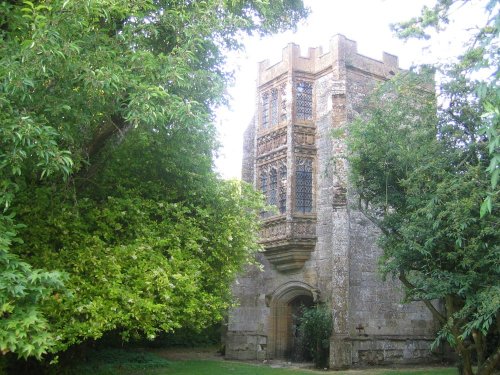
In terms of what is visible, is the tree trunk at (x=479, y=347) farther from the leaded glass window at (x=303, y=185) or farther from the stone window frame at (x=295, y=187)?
the leaded glass window at (x=303, y=185)

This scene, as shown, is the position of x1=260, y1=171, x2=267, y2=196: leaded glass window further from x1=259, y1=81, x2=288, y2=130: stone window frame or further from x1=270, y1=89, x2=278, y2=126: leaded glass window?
x1=270, y1=89, x2=278, y2=126: leaded glass window

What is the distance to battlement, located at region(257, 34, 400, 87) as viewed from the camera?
63.8 feet

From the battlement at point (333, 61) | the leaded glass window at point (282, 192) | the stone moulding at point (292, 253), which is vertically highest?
the battlement at point (333, 61)

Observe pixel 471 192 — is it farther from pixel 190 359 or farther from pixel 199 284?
pixel 190 359

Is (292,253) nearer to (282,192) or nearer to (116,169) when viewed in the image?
(282,192)

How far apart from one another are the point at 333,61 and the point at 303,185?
463cm

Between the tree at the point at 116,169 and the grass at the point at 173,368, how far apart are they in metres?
6.09

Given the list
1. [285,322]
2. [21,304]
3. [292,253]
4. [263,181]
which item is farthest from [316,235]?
[21,304]

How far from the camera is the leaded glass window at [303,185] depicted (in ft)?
63.2

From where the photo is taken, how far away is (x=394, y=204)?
13414 millimetres

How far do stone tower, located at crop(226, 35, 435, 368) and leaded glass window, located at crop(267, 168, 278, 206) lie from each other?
4 cm

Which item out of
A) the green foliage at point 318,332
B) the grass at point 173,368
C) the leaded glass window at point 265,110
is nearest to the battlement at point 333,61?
the leaded glass window at point 265,110

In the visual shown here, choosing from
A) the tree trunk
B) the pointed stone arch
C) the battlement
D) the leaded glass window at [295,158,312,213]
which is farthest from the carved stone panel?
the tree trunk

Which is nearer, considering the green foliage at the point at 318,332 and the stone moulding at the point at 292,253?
the green foliage at the point at 318,332
